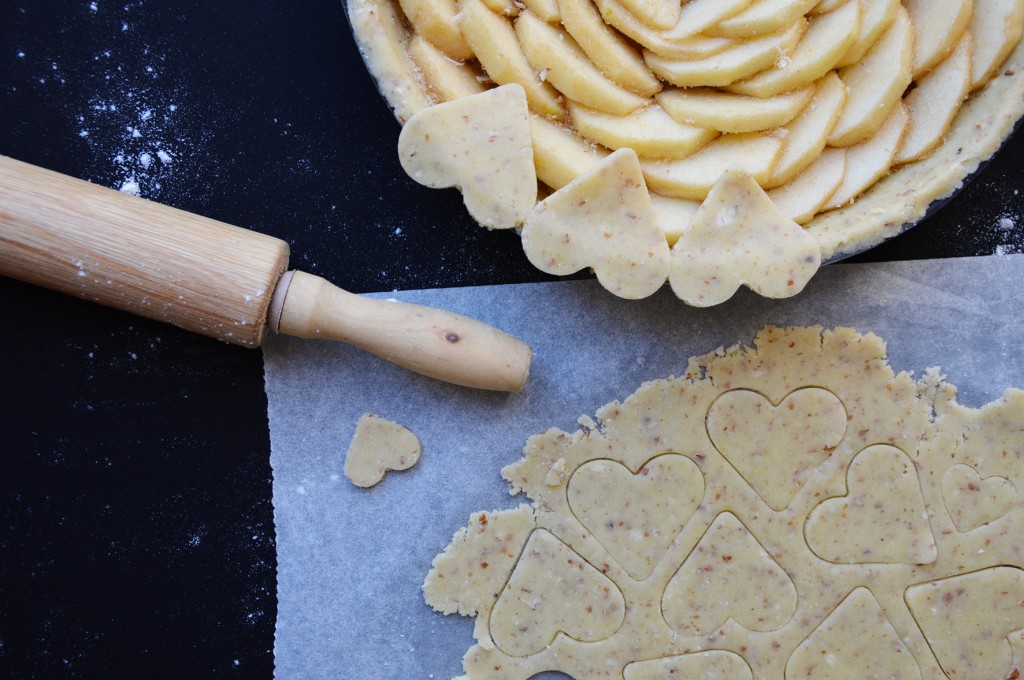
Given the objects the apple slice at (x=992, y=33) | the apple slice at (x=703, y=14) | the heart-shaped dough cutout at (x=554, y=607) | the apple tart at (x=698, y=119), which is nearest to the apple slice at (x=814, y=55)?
the apple tart at (x=698, y=119)

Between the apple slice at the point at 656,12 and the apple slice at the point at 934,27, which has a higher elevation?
the apple slice at the point at 934,27

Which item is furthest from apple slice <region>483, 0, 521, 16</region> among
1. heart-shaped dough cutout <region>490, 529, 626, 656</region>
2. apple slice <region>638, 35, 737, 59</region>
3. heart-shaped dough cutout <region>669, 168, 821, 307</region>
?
heart-shaped dough cutout <region>490, 529, 626, 656</region>

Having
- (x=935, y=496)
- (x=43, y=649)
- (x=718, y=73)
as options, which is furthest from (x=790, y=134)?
(x=43, y=649)

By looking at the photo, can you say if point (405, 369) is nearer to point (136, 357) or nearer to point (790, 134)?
point (136, 357)

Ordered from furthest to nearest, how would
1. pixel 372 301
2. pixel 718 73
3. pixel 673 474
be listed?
pixel 673 474 < pixel 372 301 < pixel 718 73

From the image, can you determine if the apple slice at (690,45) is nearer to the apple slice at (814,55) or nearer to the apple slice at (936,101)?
the apple slice at (814,55)

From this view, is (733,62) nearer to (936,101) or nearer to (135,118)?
(936,101)
